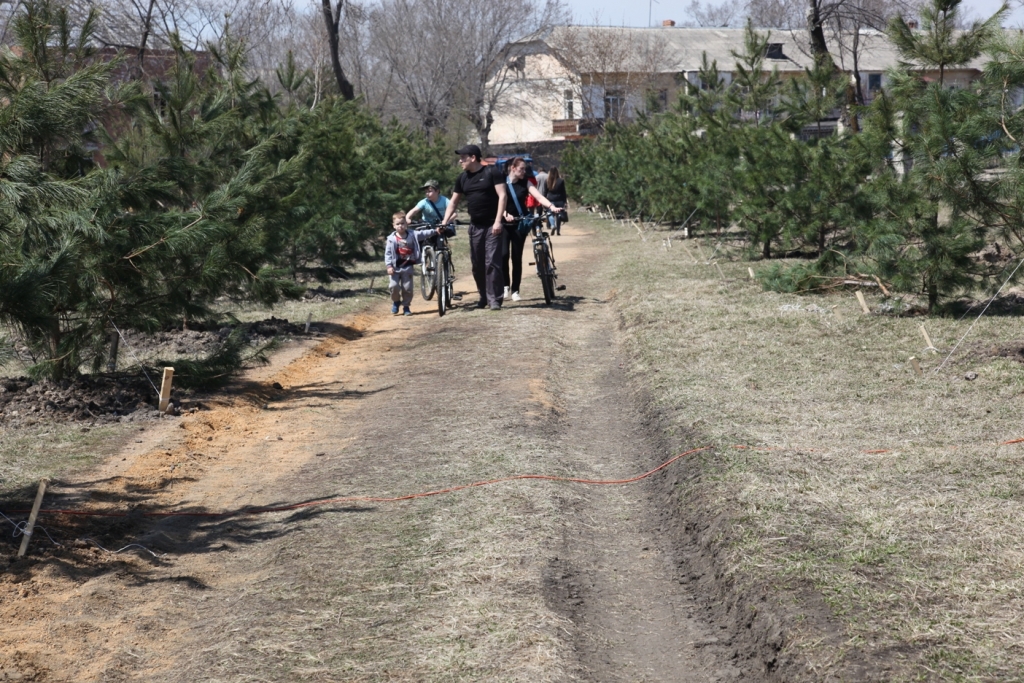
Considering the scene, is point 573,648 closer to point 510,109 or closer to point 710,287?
point 710,287

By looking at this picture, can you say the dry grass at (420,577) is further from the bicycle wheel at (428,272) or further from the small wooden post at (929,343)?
the bicycle wheel at (428,272)

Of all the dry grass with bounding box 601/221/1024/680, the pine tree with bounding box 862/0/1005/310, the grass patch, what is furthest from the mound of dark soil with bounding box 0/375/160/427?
the pine tree with bounding box 862/0/1005/310

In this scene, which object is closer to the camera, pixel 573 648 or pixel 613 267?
pixel 573 648

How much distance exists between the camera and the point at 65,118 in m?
8.20

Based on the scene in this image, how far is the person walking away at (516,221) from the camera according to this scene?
44.2 feet

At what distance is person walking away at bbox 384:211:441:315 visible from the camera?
14234 millimetres

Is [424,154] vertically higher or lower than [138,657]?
higher

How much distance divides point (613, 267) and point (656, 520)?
43.1ft

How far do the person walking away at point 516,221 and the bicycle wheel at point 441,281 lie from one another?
29.4 inches

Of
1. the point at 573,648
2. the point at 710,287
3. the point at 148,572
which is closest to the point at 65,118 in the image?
the point at 148,572

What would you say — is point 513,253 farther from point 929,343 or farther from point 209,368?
point 929,343

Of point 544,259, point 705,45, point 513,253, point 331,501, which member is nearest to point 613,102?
point 705,45

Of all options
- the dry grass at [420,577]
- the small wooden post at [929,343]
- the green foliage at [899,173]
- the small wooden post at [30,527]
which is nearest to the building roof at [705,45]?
the green foliage at [899,173]

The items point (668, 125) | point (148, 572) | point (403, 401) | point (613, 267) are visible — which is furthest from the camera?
point (668, 125)
